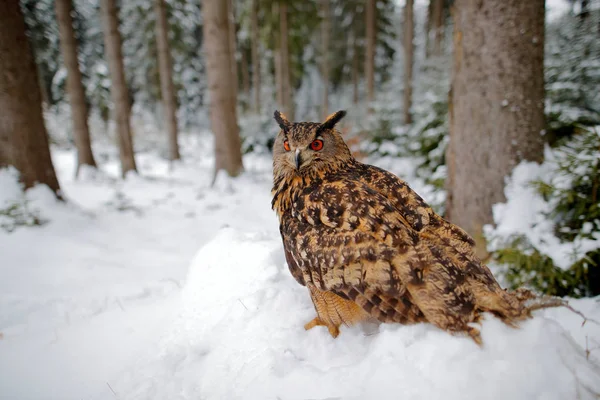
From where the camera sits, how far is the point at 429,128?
7.16 meters

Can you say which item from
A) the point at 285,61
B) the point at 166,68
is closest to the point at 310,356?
the point at 166,68

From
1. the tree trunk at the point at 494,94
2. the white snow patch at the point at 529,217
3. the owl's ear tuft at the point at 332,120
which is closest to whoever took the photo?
the owl's ear tuft at the point at 332,120

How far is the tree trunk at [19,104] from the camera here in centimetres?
397

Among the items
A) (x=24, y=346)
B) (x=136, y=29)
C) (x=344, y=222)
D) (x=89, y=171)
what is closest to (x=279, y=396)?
(x=344, y=222)

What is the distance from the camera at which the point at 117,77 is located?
8930 millimetres

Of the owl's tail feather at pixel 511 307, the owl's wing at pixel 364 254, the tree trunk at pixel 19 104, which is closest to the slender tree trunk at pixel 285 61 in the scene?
the tree trunk at pixel 19 104

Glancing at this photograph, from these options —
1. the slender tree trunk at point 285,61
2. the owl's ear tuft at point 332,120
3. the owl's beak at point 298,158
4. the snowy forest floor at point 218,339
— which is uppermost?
the slender tree trunk at point 285,61

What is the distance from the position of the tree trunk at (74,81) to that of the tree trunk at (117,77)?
2.66 ft

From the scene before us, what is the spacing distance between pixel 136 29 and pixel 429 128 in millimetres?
19803

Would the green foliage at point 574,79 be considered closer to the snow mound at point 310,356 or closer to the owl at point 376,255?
the snow mound at point 310,356

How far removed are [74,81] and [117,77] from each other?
1.10 meters

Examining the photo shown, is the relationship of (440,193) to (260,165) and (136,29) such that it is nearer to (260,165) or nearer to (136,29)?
(260,165)

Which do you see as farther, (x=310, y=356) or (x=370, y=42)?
(x=370, y=42)

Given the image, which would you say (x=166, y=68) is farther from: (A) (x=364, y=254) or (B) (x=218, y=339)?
(A) (x=364, y=254)
